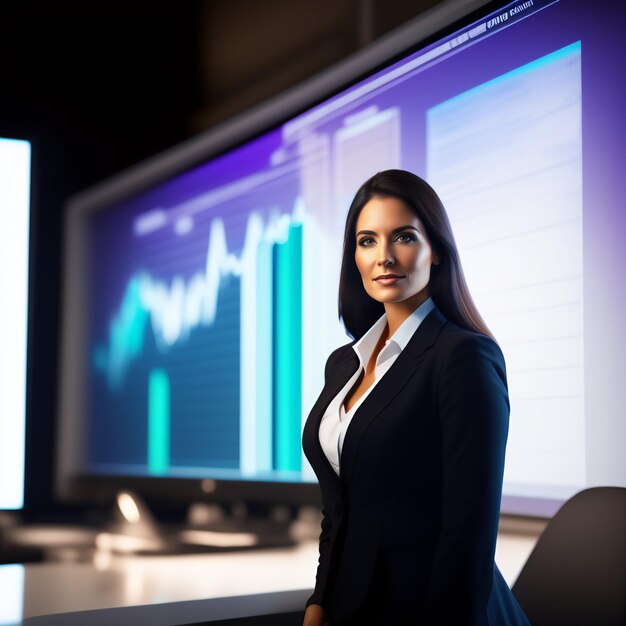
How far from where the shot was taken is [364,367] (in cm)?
108

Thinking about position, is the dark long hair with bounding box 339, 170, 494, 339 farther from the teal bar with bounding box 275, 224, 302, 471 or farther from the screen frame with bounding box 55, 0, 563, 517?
the teal bar with bounding box 275, 224, 302, 471

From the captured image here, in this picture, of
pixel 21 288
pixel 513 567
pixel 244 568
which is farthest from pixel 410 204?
pixel 21 288

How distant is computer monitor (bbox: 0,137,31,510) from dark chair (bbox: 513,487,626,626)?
111 centimetres

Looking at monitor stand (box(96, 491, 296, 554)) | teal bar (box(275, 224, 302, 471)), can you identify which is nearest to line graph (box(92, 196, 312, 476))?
teal bar (box(275, 224, 302, 471))

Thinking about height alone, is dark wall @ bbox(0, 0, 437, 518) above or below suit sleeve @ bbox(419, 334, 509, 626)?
above

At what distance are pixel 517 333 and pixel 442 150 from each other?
31 cm

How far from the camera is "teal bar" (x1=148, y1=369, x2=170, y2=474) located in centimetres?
222

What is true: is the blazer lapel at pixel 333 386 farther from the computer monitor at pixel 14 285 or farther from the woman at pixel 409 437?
the computer monitor at pixel 14 285

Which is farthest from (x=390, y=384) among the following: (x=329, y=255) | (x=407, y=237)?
(x=329, y=255)

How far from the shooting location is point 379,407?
0.99 m

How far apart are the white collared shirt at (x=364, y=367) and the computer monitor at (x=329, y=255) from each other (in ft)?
0.65

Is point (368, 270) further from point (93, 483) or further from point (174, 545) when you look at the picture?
point (93, 483)

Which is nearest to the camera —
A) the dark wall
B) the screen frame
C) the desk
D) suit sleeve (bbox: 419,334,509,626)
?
suit sleeve (bbox: 419,334,509,626)

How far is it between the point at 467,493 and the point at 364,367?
0.80ft
